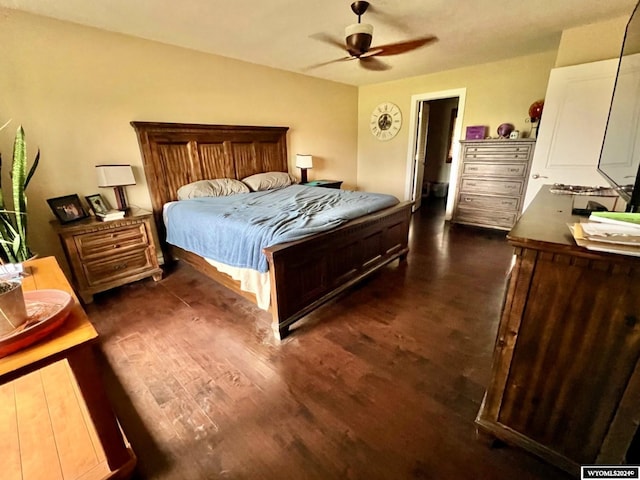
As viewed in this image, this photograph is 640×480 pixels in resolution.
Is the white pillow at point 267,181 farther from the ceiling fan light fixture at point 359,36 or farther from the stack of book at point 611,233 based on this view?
the stack of book at point 611,233

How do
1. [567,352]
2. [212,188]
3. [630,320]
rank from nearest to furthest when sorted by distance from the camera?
[630,320] → [567,352] → [212,188]

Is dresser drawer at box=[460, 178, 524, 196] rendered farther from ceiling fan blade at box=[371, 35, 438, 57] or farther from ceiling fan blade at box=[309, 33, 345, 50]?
ceiling fan blade at box=[309, 33, 345, 50]

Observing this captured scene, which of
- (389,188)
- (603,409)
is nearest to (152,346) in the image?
(603,409)

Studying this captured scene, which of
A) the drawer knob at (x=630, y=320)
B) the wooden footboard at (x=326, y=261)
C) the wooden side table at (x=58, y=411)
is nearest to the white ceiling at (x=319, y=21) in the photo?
the wooden footboard at (x=326, y=261)

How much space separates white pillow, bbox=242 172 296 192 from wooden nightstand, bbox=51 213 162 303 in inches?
52.7

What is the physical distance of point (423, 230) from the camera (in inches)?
167

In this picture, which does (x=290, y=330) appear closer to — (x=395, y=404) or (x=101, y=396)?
(x=395, y=404)

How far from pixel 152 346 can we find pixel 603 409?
2.29 meters

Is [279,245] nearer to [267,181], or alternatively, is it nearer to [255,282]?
[255,282]

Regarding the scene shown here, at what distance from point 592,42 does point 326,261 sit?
3364 millimetres

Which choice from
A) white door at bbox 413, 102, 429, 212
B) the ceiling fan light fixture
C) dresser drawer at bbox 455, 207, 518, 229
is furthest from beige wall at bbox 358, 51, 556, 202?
the ceiling fan light fixture

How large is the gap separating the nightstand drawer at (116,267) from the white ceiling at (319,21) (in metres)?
2.01

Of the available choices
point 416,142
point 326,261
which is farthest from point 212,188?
point 416,142

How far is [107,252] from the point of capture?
8.24 ft
